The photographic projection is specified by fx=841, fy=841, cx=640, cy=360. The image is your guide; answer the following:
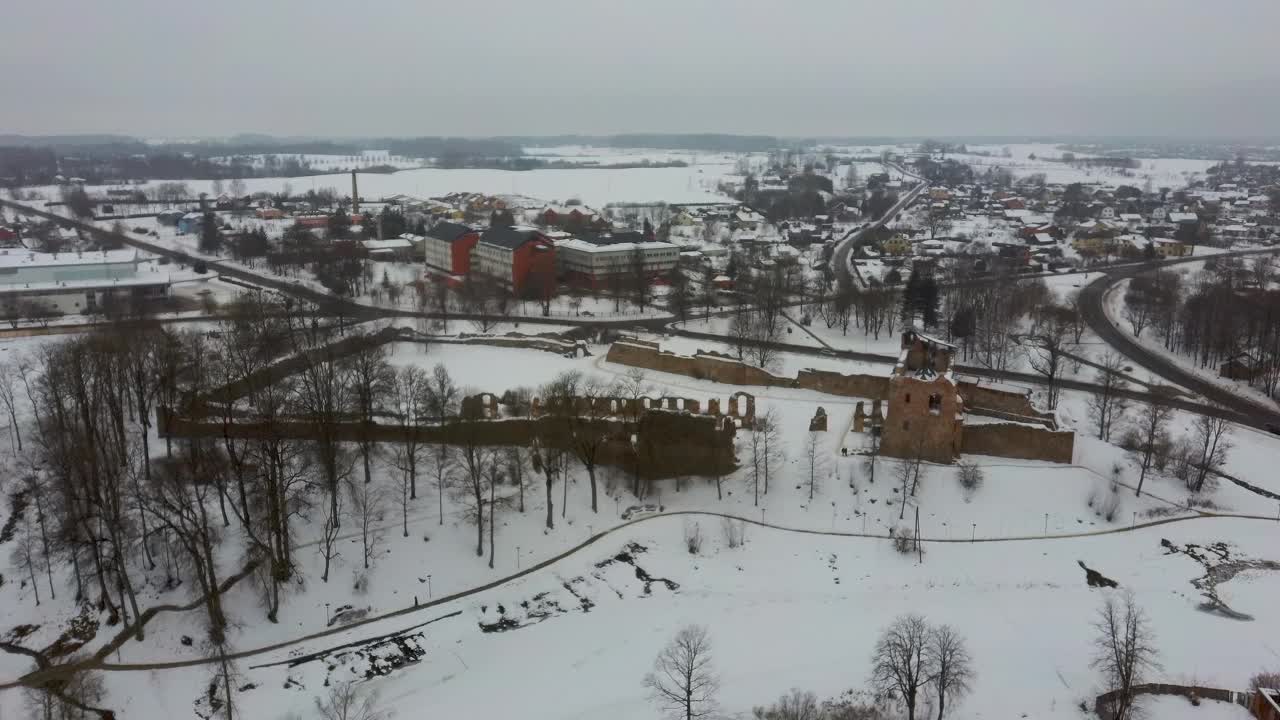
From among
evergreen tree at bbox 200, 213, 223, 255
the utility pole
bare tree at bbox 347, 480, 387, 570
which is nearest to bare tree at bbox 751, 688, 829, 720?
the utility pole

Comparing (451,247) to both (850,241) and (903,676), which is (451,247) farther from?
(903,676)

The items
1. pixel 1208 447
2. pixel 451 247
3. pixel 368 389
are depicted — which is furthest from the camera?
pixel 451 247

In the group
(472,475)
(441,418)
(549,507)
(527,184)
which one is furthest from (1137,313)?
(527,184)

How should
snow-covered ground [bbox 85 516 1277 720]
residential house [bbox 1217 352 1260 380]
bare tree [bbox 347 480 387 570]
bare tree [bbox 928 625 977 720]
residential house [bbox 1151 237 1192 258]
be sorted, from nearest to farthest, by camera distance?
1. bare tree [bbox 928 625 977 720]
2. snow-covered ground [bbox 85 516 1277 720]
3. bare tree [bbox 347 480 387 570]
4. residential house [bbox 1217 352 1260 380]
5. residential house [bbox 1151 237 1192 258]

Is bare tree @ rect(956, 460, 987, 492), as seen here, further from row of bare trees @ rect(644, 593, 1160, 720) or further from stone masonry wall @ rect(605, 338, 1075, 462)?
row of bare trees @ rect(644, 593, 1160, 720)

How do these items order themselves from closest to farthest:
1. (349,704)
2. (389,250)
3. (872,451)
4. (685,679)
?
(349,704) → (685,679) → (872,451) → (389,250)

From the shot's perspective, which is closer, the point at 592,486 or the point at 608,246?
the point at 592,486
